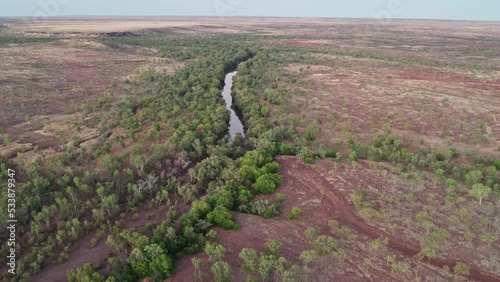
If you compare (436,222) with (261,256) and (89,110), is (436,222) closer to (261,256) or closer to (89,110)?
(261,256)

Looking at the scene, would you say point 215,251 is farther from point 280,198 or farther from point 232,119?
point 232,119

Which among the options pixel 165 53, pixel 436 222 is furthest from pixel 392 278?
pixel 165 53

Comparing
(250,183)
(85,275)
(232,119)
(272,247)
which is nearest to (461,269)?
(272,247)

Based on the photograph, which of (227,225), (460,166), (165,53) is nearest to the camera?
(227,225)

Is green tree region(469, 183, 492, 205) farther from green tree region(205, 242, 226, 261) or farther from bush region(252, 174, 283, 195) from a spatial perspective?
green tree region(205, 242, 226, 261)

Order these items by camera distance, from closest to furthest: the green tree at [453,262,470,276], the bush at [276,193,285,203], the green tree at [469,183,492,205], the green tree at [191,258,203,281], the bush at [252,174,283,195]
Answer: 1. the green tree at [191,258,203,281]
2. the green tree at [453,262,470,276]
3. the green tree at [469,183,492,205]
4. the bush at [276,193,285,203]
5. the bush at [252,174,283,195]

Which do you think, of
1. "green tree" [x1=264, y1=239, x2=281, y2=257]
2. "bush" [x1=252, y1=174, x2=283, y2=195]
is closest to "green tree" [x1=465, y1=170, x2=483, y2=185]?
"bush" [x1=252, y1=174, x2=283, y2=195]
